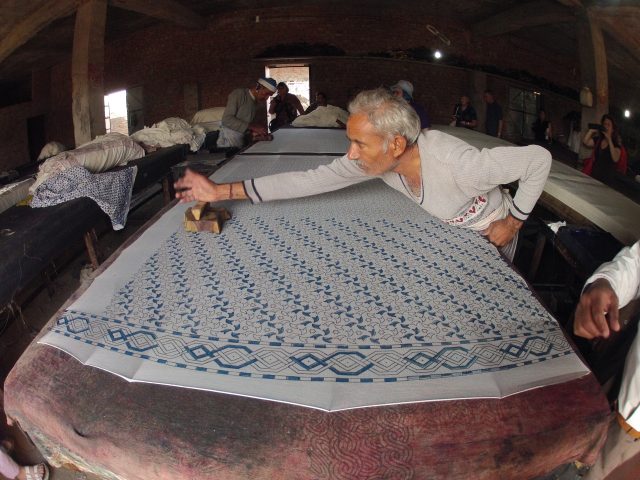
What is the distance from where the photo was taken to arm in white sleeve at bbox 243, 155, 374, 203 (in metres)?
2.07

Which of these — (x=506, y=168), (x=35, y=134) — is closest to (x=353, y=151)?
(x=506, y=168)

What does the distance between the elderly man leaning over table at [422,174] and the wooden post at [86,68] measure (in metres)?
4.75

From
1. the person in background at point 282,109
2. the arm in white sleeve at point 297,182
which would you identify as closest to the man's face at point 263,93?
the person in background at point 282,109

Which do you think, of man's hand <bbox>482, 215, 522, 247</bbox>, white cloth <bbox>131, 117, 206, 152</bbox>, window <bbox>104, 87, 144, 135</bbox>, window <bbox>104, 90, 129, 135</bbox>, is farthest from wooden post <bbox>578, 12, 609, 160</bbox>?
window <bbox>104, 90, 129, 135</bbox>

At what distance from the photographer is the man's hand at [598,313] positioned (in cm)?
116

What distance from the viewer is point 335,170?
207 cm

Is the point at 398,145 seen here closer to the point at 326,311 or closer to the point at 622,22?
the point at 326,311

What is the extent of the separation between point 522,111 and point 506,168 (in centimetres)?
1115

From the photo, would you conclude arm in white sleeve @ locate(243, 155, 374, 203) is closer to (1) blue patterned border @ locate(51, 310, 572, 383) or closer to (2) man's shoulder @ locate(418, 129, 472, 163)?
(2) man's shoulder @ locate(418, 129, 472, 163)

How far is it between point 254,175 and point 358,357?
1.98m

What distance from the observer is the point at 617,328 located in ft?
3.75

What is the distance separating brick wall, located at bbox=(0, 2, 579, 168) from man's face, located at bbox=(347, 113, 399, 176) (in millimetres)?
9341

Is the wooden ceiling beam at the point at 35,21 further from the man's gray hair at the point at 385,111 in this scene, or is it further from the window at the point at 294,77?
the window at the point at 294,77

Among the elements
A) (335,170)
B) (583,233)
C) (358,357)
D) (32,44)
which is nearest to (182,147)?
(335,170)
